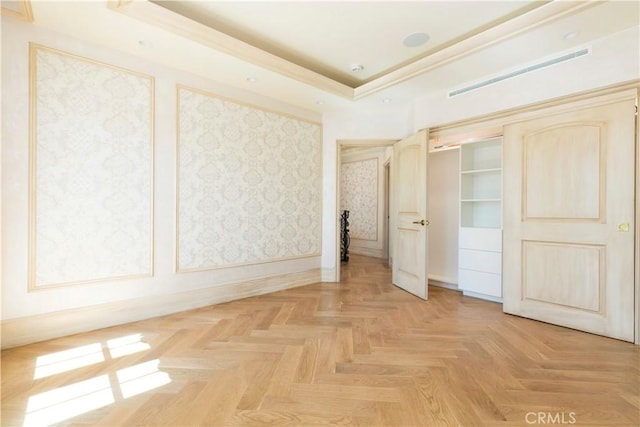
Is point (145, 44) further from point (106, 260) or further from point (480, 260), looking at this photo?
point (480, 260)

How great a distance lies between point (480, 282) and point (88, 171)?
14.6 feet

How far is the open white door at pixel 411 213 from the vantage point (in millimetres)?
3604

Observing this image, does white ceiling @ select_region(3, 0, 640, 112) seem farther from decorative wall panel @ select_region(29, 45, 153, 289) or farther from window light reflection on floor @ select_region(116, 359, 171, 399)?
window light reflection on floor @ select_region(116, 359, 171, 399)

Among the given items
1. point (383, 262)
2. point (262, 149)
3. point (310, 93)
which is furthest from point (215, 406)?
point (383, 262)

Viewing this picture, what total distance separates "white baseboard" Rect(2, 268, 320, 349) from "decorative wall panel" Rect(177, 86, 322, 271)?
0.32 metres

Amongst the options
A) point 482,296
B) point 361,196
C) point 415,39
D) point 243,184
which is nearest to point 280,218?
point 243,184

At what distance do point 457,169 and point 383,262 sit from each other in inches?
112

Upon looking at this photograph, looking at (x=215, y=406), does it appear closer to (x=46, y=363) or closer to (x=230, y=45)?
(x=46, y=363)

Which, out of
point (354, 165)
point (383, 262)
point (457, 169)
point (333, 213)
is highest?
point (354, 165)

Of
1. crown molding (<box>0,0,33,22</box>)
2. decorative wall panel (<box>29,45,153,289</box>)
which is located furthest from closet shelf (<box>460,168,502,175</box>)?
crown molding (<box>0,0,33,22</box>)

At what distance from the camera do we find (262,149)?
12.3 feet

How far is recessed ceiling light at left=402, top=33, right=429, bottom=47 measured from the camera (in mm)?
2803

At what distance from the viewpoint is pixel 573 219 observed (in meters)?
2.69

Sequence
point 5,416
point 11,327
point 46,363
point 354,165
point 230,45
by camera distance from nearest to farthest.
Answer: point 5,416, point 46,363, point 11,327, point 230,45, point 354,165
